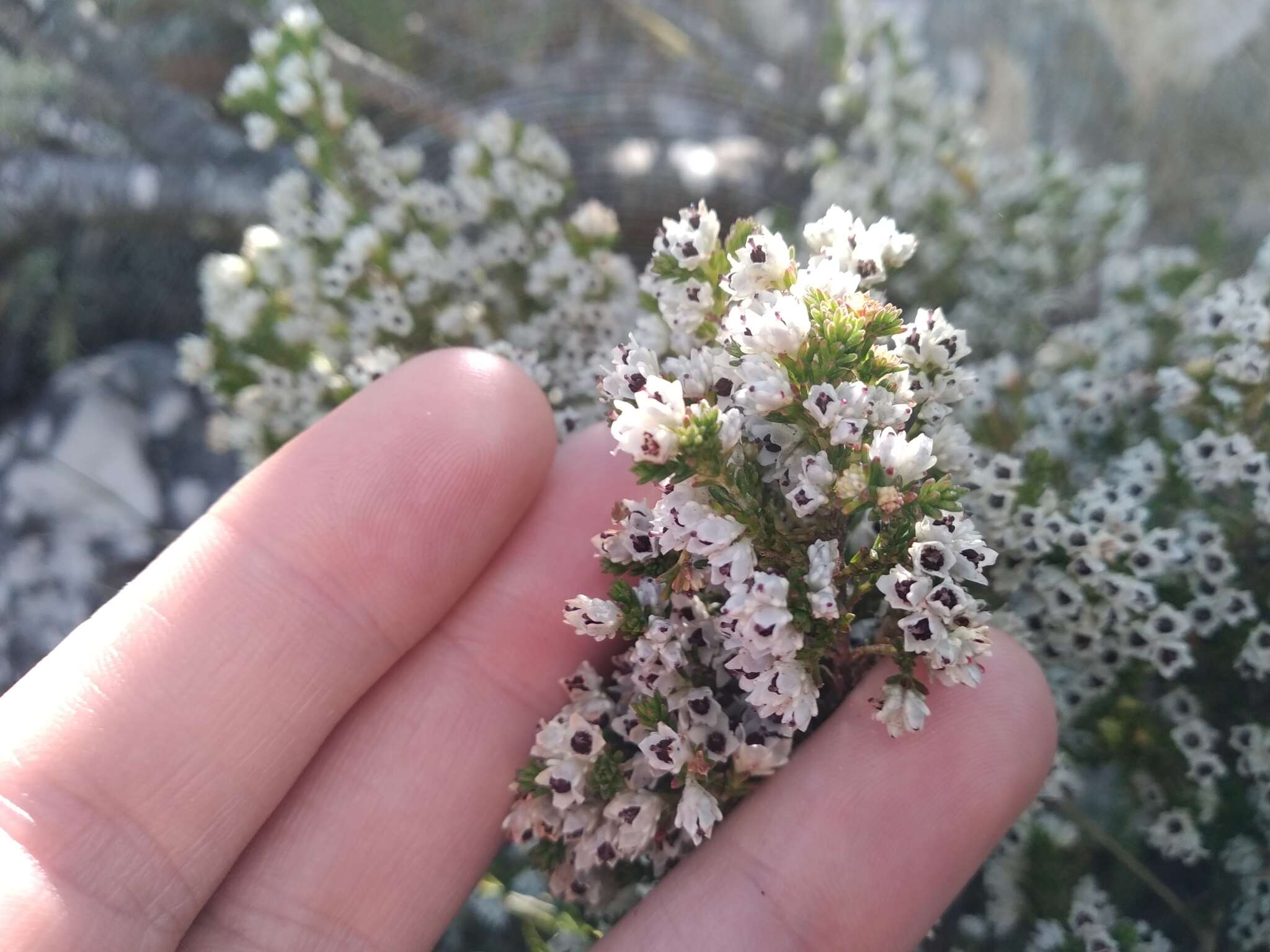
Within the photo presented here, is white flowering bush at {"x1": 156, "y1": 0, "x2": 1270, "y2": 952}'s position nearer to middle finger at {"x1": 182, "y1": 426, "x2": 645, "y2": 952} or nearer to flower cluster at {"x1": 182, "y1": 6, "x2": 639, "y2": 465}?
flower cluster at {"x1": 182, "y1": 6, "x2": 639, "y2": 465}

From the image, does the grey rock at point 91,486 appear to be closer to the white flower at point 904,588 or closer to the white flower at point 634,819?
the white flower at point 634,819

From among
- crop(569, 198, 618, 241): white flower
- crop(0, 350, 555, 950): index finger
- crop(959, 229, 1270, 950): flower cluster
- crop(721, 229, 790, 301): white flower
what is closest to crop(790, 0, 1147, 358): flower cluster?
crop(959, 229, 1270, 950): flower cluster

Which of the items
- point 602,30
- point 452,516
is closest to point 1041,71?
point 602,30

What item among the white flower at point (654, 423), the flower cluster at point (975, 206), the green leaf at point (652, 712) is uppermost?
the flower cluster at point (975, 206)

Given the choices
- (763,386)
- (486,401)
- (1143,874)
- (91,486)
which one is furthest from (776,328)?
(91,486)

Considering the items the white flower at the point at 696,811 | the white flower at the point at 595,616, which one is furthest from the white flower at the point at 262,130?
the white flower at the point at 696,811

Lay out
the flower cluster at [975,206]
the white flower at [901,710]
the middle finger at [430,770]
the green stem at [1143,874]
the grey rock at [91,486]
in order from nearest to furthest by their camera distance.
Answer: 1. the white flower at [901,710]
2. the middle finger at [430,770]
3. the green stem at [1143,874]
4. the flower cluster at [975,206]
5. the grey rock at [91,486]

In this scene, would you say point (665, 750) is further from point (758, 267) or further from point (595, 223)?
point (595, 223)

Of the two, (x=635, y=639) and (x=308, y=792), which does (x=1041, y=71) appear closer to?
(x=635, y=639)
